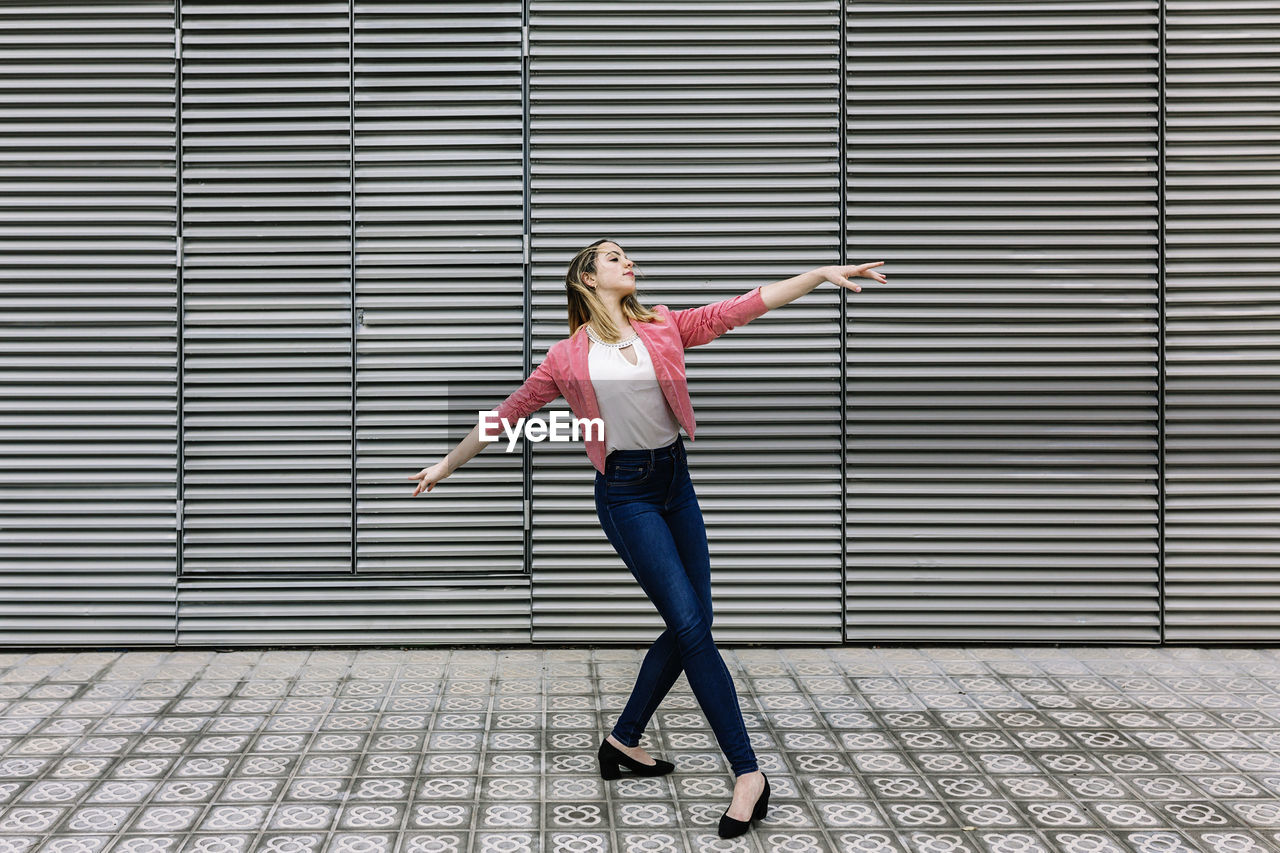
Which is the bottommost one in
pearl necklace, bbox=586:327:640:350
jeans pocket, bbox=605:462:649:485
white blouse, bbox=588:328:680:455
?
jeans pocket, bbox=605:462:649:485

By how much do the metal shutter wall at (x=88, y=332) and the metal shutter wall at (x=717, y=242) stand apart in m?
2.22

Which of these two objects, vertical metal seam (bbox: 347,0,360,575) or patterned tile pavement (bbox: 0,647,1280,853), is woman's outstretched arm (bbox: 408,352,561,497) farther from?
vertical metal seam (bbox: 347,0,360,575)

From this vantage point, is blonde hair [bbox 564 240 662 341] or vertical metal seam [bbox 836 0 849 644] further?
vertical metal seam [bbox 836 0 849 644]

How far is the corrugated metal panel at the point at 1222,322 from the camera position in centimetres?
576

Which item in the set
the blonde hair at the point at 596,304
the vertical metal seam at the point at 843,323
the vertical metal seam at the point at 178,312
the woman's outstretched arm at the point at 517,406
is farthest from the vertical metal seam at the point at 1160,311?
the vertical metal seam at the point at 178,312

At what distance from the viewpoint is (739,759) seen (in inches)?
139

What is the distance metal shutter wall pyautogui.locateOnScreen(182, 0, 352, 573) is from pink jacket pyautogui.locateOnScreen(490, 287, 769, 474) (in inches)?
94.1

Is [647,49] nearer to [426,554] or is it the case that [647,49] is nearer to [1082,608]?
[426,554]

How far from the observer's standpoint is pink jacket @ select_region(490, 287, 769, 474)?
Result: 12.0 ft

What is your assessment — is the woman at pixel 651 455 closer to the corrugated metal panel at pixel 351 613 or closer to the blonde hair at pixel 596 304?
the blonde hair at pixel 596 304

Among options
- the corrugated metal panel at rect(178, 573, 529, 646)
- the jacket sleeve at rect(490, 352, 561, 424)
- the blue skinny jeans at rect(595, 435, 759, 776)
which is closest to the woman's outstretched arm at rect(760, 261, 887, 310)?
the blue skinny jeans at rect(595, 435, 759, 776)

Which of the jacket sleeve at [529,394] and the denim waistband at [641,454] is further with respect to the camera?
the jacket sleeve at [529,394]

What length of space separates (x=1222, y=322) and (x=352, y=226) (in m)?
5.17

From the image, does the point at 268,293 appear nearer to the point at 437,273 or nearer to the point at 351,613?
the point at 437,273
